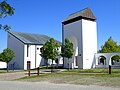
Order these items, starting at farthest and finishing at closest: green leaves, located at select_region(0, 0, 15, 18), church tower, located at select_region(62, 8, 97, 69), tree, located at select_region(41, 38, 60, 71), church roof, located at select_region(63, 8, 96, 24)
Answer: church roof, located at select_region(63, 8, 96, 24) < church tower, located at select_region(62, 8, 97, 69) < tree, located at select_region(41, 38, 60, 71) < green leaves, located at select_region(0, 0, 15, 18)

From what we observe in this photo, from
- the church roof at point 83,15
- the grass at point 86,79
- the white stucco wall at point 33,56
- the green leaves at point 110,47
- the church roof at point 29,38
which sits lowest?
the grass at point 86,79

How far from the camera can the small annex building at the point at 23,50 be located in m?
53.4

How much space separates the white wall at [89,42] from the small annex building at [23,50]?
1231cm

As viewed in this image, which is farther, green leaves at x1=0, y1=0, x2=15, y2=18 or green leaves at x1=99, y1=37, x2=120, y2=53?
green leaves at x1=99, y1=37, x2=120, y2=53

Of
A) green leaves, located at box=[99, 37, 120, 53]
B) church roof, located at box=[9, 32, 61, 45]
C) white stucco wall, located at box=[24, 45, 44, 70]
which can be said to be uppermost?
church roof, located at box=[9, 32, 61, 45]

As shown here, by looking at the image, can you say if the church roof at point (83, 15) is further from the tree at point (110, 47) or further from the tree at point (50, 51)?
the tree at point (110, 47)

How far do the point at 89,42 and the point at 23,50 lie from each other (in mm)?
15679

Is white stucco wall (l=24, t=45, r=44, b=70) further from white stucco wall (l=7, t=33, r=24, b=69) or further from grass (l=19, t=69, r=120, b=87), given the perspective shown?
grass (l=19, t=69, r=120, b=87)

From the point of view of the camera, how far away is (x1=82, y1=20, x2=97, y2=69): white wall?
46031 millimetres

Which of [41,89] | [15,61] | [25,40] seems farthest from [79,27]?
[41,89]

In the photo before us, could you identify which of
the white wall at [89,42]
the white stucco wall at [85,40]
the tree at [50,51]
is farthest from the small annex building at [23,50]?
the white wall at [89,42]

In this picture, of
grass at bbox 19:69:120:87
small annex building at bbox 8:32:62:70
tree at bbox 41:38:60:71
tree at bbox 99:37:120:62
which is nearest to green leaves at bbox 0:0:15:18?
grass at bbox 19:69:120:87

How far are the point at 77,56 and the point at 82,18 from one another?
775 cm

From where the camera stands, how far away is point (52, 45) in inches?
1797
